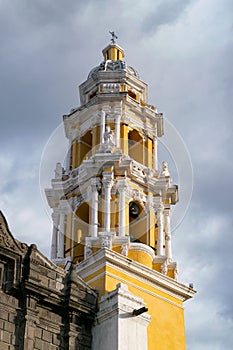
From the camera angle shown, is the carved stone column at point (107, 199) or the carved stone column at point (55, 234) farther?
the carved stone column at point (55, 234)

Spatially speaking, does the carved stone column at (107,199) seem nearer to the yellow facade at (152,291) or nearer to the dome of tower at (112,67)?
the yellow facade at (152,291)

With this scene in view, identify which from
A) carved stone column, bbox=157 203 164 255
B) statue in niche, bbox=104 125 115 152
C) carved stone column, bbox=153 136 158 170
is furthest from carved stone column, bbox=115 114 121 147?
carved stone column, bbox=157 203 164 255

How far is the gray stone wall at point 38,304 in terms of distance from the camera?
52.6 ft

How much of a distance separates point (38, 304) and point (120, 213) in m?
6.56

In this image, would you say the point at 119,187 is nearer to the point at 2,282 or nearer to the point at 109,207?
the point at 109,207

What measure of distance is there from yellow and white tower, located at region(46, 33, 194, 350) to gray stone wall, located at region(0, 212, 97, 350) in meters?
0.58

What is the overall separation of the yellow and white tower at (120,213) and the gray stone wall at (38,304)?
58 centimetres

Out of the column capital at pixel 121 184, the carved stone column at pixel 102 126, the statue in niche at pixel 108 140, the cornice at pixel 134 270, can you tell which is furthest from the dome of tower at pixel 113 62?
the cornice at pixel 134 270

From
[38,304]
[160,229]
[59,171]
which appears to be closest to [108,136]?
[59,171]

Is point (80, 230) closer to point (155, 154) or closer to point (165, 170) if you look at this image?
point (165, 170)

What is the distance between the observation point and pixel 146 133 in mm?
26266

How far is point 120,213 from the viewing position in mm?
22859

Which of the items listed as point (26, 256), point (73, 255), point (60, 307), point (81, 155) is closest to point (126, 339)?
point (60, 307)

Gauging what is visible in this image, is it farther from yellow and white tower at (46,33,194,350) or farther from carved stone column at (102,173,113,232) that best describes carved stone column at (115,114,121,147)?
carved stone column at (102,173,113,232)
